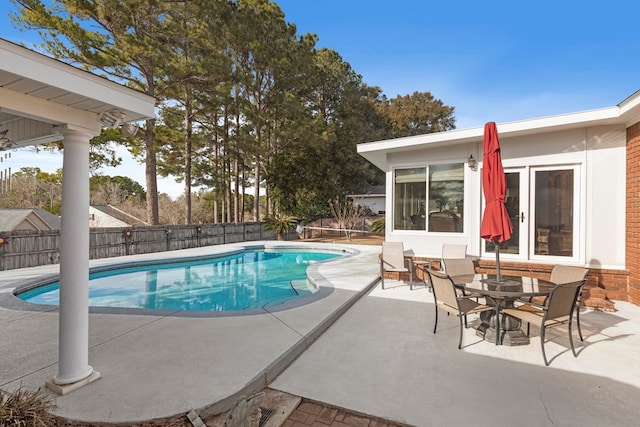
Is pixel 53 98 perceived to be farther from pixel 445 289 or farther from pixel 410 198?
pixel 410 198

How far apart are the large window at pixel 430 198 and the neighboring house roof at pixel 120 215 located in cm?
1938

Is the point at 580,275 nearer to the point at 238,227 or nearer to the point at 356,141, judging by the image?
the point at 238,227

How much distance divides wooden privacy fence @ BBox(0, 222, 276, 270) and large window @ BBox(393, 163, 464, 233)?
9.14 metres

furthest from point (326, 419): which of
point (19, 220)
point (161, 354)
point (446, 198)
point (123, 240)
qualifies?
point (19, 220)

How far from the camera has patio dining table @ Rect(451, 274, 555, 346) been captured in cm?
349

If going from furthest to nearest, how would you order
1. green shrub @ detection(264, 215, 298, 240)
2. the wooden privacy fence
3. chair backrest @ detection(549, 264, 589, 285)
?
green shrub @ detection(264, 215, 298, 240) < the wooden privacy fence < chair backrest @ detection(549, 264, 589, 285)

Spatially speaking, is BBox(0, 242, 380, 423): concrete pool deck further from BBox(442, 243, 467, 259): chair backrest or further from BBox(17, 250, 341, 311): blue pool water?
BBox(442, 243, 467, 259): chair backrest

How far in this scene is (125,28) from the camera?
11414mm

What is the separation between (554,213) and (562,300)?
11.4ft

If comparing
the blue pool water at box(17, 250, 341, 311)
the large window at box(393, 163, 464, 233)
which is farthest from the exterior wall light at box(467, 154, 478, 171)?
the blue pool water at box(17, 250, 341, 311)

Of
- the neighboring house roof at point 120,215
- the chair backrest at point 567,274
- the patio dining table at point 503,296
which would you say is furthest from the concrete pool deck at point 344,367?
the neighboring house roof at point 120,215

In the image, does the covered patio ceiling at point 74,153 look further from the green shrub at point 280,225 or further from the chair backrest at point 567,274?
the green shrub at point 280,225

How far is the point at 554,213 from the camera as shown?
5.91 metres

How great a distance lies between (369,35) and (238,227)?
34.2ft
